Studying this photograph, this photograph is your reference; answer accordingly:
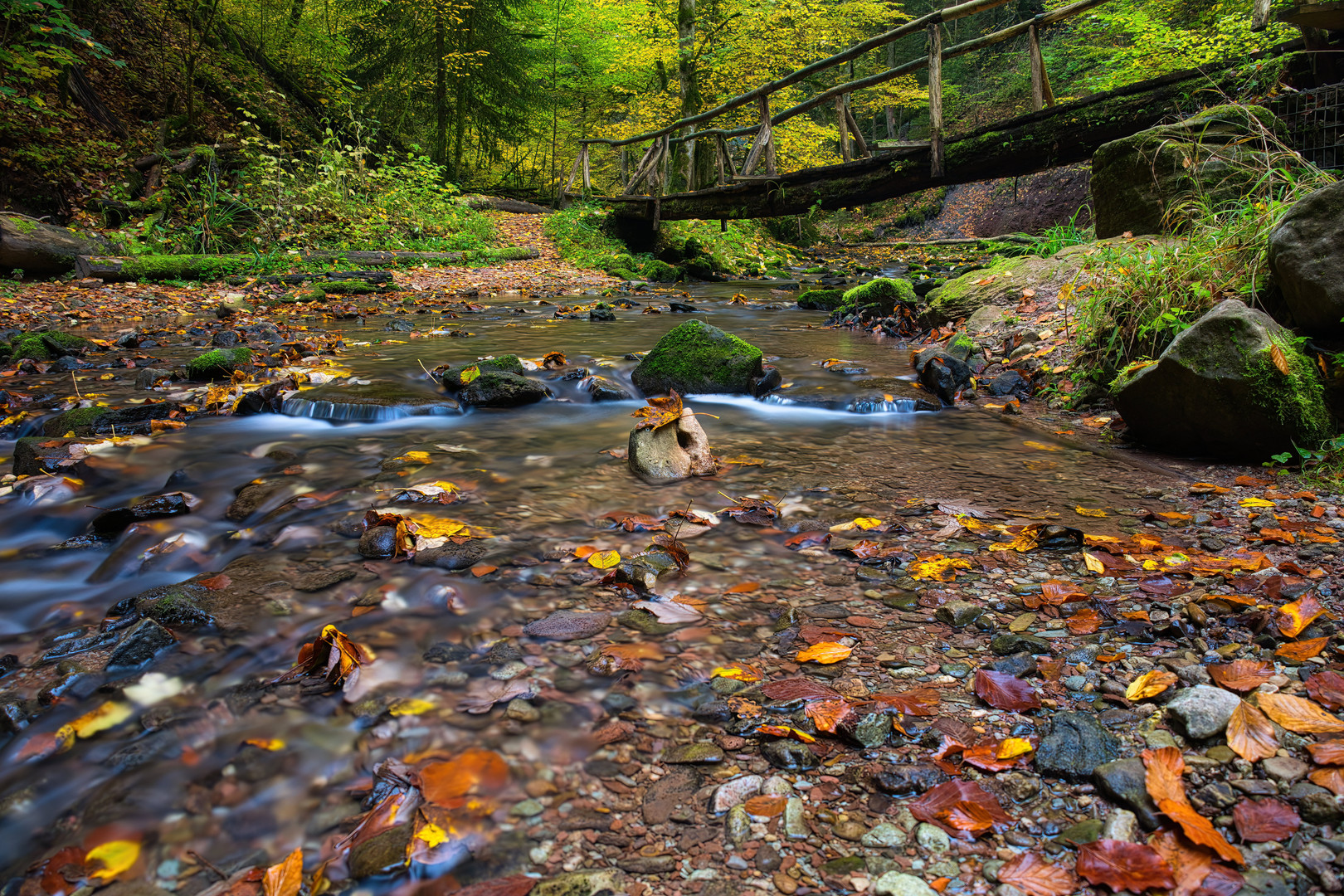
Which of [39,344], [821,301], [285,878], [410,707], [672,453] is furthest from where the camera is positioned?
[821,301]

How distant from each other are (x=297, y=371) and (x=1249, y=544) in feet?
18.9

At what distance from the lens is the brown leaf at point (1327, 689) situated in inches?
58.4

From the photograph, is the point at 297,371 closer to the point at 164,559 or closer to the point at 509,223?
the point at 164,559

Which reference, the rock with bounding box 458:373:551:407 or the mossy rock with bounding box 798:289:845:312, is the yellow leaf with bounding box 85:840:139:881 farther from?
the mossy rock with bounding box 798:289:845:312

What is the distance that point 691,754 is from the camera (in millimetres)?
1589

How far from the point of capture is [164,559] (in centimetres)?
259

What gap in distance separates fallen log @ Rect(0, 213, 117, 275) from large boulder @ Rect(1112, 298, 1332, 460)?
11.8 meters

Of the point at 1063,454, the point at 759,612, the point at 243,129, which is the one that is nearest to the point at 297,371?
the point at 759,612

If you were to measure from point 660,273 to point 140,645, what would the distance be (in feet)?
44.7

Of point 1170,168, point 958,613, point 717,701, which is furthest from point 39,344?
point 1170,168

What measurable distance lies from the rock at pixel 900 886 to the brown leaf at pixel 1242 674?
3.12ft

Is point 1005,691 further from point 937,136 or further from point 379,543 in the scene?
point 937,136

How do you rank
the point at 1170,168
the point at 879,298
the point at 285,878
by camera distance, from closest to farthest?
the point at 285,878
the point at 1170,168
the point at 879,298

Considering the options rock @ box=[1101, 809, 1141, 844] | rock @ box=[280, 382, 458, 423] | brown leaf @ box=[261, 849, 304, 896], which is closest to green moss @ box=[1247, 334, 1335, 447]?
rock @ box=[1101, 809, 1141, 844]
